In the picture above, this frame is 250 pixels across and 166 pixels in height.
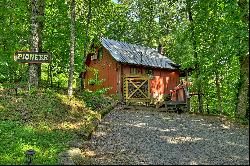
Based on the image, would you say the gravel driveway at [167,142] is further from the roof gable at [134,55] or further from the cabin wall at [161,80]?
the cabin wall at [161,80]

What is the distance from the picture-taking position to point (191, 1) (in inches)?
934

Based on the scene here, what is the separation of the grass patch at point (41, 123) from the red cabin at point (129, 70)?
806 centimetres

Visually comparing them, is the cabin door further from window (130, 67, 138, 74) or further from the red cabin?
window (130, 67, 138, 74)

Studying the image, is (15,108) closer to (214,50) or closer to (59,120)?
(59,120)

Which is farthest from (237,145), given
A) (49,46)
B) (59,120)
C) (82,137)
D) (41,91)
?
(49,46)

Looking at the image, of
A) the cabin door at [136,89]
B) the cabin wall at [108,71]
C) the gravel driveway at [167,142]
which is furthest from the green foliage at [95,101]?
the cabin wall at [108,71]

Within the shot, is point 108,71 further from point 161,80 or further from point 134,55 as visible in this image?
point 161,80

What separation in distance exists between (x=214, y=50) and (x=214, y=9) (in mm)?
4862

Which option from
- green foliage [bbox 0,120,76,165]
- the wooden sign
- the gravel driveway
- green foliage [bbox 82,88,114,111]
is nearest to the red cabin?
green foliage [bbox 82,88,114,111]

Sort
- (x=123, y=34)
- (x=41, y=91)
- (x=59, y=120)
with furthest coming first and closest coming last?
(x=123, y=34) → (x=41, y=91) → (x=59, y=120)

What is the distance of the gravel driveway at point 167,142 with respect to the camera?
31.5ft

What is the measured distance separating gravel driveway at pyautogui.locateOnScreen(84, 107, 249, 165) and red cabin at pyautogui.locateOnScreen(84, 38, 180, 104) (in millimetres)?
8598

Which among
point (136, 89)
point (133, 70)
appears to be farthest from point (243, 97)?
point (133, 70)

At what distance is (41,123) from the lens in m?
13.1
